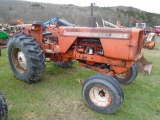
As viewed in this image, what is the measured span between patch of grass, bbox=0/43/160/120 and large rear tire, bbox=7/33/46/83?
0.73 ft

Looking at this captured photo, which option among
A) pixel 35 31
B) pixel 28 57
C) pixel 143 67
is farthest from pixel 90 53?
pixel 143 67

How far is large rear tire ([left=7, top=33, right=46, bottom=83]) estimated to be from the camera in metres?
3.92

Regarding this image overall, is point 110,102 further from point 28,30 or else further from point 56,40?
point 28,30

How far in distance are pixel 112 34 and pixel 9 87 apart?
2438 mm

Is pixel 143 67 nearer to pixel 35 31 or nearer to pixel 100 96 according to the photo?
pixel 100 96

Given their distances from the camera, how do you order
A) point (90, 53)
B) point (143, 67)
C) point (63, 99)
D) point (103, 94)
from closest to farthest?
point (103, 94)
point (63, 99)
point (90, 53)
point (143, 67)

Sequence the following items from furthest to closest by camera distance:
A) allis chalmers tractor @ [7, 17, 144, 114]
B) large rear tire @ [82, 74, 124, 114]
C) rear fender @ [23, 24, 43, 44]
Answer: rear fender @ [23, 24, 43, 44], allis chalmers tractor @ [7, 17, 144, 114], large rear tire @ [82, 74, 124, 114]

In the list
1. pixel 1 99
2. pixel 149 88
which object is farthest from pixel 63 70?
pixel 1 99

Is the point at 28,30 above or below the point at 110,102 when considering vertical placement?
above

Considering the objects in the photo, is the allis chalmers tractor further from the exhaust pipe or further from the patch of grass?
the exhaust pipe

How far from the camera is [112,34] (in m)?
3.41

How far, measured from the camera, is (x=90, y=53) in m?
3.86

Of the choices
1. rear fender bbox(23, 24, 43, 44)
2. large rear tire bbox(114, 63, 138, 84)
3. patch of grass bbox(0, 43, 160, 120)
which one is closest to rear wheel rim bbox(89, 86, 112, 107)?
patch of grass bbox(0, 43, 160, 120)

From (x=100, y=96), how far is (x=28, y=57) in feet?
5.52
